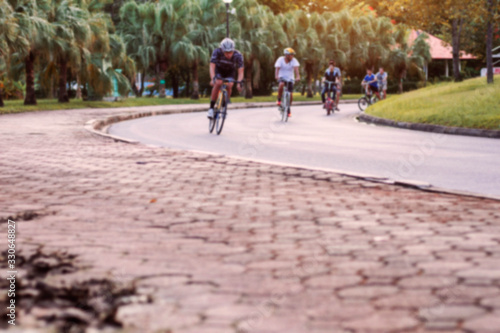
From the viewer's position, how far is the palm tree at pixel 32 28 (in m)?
30.4

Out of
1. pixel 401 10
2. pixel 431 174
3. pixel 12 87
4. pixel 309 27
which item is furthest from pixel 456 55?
pixel 431 174

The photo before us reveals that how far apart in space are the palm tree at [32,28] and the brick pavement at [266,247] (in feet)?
76.2

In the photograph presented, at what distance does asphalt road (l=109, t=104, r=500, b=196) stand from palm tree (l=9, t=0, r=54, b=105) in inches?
525

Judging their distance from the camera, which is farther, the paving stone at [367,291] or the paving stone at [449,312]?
the paving stone at [367,291]

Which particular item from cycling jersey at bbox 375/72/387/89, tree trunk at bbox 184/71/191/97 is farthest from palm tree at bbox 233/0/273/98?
cycling jersey at bbox 375/72/387/89

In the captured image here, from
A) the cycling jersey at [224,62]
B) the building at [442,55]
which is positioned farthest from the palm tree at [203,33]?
the building at [442,55]

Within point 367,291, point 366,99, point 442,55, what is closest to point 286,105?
point 366,99

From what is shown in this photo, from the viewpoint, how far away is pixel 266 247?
16.1ft

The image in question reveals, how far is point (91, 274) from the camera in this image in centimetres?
419

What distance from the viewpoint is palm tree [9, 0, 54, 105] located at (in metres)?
30.4

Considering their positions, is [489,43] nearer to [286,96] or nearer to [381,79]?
[381,79]

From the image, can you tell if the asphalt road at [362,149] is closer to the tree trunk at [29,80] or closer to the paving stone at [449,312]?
the paving stone at [449,312]

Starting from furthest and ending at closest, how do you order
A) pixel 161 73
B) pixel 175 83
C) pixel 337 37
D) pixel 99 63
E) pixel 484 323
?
pixel 175 83, pixel 337 37, pixel 161 73, pixel 99 63, pixel 484 323

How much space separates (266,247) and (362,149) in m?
8.14
